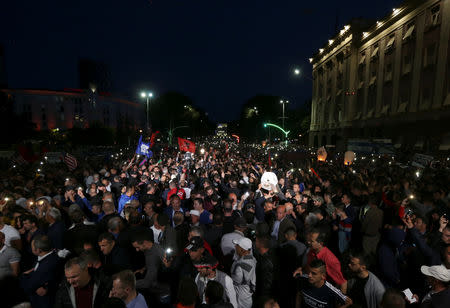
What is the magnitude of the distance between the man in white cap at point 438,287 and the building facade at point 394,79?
22970 mm

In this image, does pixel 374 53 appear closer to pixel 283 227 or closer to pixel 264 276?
pixel 283 227

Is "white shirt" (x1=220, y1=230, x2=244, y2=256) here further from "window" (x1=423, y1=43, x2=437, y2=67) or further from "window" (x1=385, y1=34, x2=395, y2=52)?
"window" (x1=385, y1=34, x2=395, y2=52)

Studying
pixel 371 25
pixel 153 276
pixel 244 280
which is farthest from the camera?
pixel 371 25

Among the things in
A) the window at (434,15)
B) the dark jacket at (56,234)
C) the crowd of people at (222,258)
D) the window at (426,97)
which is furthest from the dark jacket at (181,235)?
the window at (434,15)

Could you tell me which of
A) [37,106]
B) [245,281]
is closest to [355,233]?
[245,281]

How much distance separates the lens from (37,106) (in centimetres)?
7794

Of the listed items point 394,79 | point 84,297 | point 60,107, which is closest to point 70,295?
point 84,297

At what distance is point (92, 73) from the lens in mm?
138625

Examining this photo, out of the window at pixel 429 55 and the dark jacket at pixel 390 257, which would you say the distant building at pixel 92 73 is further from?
the dark jacket at pixel 390 257

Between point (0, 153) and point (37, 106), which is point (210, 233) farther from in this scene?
point (37, 106)

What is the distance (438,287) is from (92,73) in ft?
507

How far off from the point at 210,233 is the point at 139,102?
116 m

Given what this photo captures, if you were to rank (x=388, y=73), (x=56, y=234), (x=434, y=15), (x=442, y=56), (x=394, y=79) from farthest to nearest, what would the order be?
(x=388, y=73) < (x=394, y=79) < (x=434, y=15) < (x=442, y=56) < (x=56, y=234)

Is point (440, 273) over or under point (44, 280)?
over
